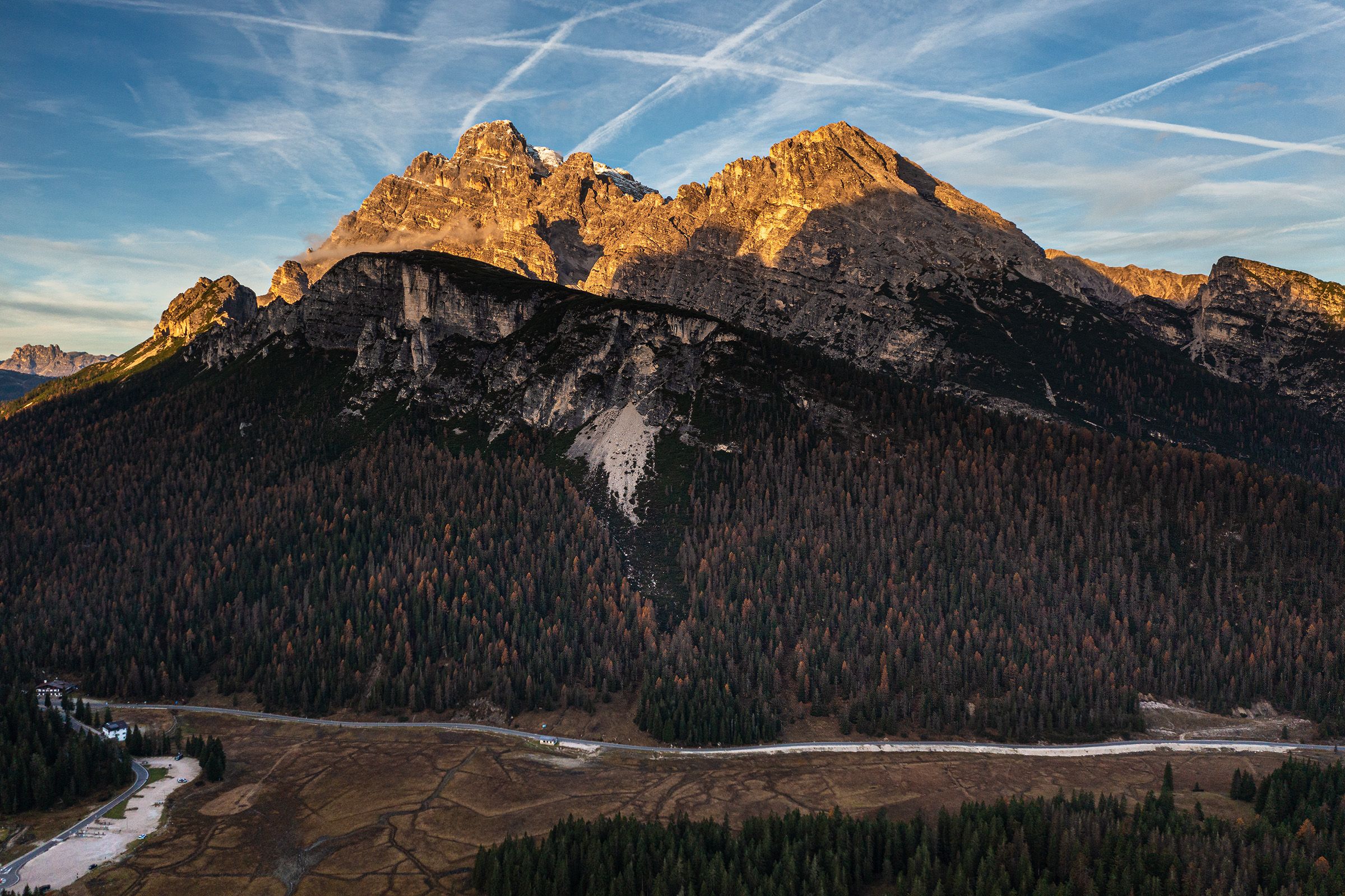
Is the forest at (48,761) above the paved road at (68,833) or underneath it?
above

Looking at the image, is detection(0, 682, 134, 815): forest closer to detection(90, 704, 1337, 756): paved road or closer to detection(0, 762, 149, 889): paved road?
detection(0, 762, 149, 889): paved road

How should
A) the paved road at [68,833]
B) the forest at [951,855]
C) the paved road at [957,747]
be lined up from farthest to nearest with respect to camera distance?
the paved road at [957,747] → the paved road at [68,833] → the forest at [951,855]

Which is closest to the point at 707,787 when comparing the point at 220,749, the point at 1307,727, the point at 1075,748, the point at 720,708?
the point at 720,708

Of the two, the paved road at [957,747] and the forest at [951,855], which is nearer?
the forest at [951,855]

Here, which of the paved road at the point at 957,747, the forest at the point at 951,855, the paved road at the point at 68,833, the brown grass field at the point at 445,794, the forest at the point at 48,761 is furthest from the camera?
the paved road at the point at 957,747

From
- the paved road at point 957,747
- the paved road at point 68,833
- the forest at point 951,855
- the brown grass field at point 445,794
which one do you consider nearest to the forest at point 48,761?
the paved road at point 68,833

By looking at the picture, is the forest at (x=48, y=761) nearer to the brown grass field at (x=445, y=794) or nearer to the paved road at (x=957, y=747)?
the brown grass field at (x=445, y=794)

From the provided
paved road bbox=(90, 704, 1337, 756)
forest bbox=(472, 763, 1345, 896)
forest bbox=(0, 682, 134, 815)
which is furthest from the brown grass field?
forest bbox=(0, 682, 134, 815)
